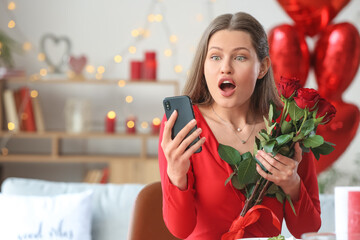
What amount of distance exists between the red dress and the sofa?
600 mm

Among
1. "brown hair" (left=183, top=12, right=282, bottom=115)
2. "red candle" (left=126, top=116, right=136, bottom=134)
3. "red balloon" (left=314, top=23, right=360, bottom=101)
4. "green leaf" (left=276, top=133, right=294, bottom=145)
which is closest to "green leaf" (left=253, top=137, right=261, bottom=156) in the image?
"green leaf" (left=276, top=133, right=294, bottom=145)

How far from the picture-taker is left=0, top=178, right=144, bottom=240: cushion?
6.50 feet

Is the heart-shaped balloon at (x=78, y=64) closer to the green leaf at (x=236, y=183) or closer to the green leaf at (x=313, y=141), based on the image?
the green leaf at (x=236, y=183)

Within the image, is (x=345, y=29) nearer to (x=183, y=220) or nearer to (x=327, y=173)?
(x=183, y=220)

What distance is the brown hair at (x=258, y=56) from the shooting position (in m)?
1.32

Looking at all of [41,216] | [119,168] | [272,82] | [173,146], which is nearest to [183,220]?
[173,146]

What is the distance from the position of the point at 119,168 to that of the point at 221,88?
118 inches

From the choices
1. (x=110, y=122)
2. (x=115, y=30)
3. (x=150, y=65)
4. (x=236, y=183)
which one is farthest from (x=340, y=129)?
(x=115, y=30)

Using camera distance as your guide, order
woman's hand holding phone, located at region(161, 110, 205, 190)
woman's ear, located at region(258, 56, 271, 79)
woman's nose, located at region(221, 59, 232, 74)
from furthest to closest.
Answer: woman's ear, located at region(258, 56, 271, 79)
woman's nose, located at region(221, 59, 232, 74)
woman's hand holding phone, located at region(161, 110, 205, 190)

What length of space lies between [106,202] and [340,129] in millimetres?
1072

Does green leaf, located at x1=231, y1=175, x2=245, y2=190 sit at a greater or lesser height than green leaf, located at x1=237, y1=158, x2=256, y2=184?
lesser

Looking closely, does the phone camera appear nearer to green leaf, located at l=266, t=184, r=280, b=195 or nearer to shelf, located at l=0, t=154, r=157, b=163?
green leaf, located at l=266, t=184, r=280, b=195

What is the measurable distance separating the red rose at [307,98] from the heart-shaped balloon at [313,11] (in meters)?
1.46

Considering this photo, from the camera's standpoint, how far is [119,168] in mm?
4199
